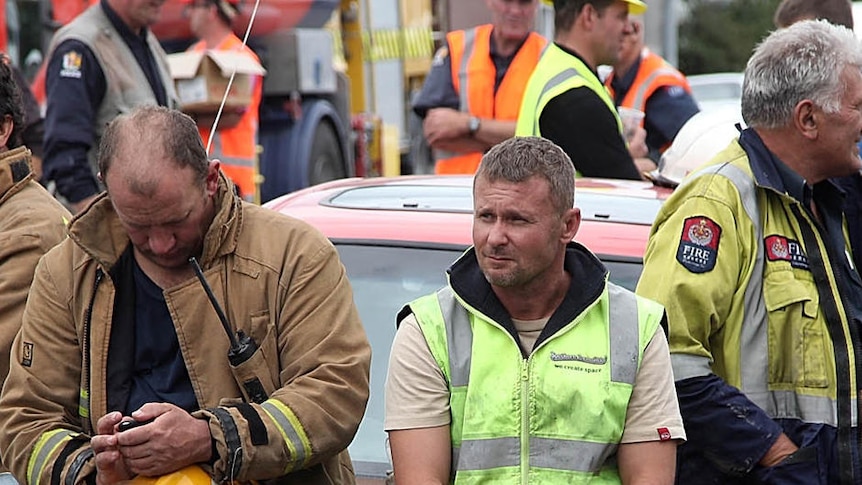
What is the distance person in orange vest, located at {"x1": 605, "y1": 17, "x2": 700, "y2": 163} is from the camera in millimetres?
7344

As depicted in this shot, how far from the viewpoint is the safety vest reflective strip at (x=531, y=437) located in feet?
10.7

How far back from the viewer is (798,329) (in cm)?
362

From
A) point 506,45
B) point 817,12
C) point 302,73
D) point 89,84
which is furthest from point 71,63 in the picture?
point 302,73

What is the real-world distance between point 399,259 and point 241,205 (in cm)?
82

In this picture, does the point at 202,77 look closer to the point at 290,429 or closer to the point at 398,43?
the point at 290,429

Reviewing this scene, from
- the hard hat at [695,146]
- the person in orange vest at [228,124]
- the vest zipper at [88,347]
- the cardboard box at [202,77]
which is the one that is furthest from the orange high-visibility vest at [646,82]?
the vest zipper at [88,347]

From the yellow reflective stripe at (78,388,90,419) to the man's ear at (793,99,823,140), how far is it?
183cm

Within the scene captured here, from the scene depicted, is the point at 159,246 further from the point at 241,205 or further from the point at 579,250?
the point at 579,250

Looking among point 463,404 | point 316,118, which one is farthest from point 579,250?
point 316,118

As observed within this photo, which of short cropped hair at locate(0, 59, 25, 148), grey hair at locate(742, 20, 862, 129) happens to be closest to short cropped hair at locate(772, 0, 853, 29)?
grey hair at locate(742, 20, 862, 129)

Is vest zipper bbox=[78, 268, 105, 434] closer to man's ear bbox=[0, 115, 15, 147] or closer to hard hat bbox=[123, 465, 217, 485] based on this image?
hard hat bbox=[123, 465, 217, 485]

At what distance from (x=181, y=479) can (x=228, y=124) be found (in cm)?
539

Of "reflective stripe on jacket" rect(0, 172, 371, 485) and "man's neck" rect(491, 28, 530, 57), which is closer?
"reflective stripe on jacket" rect(0, 172, 371, 485)

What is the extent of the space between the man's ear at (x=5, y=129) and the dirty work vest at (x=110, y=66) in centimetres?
219
